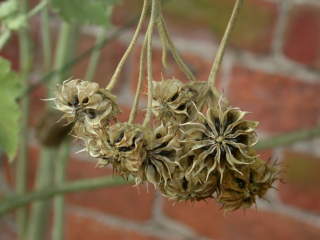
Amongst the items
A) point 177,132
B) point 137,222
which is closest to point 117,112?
point 177,132

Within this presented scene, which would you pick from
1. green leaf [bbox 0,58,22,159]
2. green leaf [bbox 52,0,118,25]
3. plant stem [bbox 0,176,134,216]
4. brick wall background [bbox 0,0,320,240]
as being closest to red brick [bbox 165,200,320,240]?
brick wall background [bbox 0,0,320,240]

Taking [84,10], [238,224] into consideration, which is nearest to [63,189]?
[84,10]

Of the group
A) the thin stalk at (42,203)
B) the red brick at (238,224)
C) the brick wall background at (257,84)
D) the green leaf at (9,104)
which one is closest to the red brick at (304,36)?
the brick wall background at (257,84)

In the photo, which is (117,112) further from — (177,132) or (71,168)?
(71,168)

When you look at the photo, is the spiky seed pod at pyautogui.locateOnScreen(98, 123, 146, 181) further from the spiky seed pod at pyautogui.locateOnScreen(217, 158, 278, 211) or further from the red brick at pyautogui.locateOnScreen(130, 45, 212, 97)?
the red brick at pyautogui.locateOnScreen(130, 45, 212, 97)

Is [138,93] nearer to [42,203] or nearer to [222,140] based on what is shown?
[222,140]

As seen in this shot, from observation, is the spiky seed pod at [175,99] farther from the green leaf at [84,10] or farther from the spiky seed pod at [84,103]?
the green leaf at [84,10]

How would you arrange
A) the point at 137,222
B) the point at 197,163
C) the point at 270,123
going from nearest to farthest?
the point at 197,163 < the point at 270,123 < the point at 137,222
